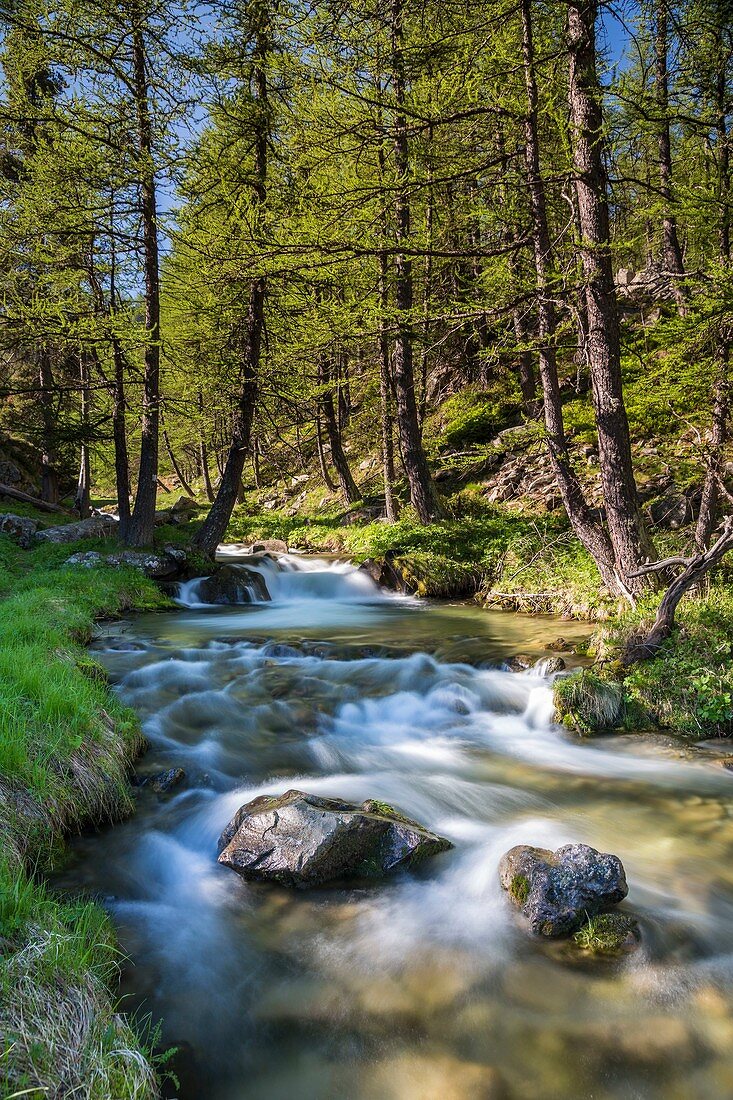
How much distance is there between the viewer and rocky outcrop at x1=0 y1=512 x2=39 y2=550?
15812 mm

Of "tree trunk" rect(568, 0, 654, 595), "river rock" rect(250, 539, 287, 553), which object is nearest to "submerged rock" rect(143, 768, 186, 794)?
"tree trunk" rect(568, 0, 654, 595)

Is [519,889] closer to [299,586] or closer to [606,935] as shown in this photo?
[606,935]

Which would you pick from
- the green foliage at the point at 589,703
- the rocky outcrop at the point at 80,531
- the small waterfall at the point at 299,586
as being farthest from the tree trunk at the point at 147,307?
the green foliage at the point at 589,703

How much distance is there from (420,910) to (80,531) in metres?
15.5

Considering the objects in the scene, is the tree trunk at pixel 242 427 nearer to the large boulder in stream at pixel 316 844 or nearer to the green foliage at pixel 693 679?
the green foliage at pixel 693 679

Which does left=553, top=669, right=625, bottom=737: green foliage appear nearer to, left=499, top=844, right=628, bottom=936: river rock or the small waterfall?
left=499, top=844, right=628, bottom=936: river rock

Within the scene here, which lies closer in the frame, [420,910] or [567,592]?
[420,910]

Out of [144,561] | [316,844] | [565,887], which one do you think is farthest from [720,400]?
[144,561]

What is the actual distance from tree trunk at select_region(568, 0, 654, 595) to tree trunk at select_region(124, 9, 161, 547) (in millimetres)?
8178

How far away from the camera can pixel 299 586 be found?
15.3 meters

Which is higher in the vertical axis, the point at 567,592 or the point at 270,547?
the point at 270,547

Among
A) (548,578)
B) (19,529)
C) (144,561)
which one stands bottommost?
(548,578)

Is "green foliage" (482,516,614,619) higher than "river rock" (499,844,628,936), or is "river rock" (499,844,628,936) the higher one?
"green foliage" (482,516,614,619)

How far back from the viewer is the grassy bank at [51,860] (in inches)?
83.2
